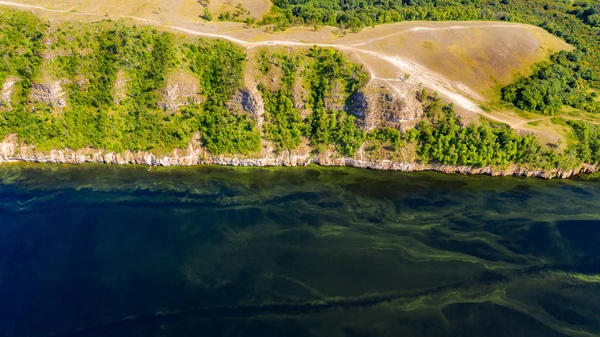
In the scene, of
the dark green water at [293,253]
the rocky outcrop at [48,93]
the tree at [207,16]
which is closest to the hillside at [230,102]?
the rocky outcrop at [48,93]

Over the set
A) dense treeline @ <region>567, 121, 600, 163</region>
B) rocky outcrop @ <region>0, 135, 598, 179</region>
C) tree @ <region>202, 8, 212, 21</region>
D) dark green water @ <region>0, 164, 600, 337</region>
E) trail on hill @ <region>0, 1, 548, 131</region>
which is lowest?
dark green water @ <region>0, 164, 600, 337</region>

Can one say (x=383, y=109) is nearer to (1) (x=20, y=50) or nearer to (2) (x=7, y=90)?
(1) (x=20, y=50)

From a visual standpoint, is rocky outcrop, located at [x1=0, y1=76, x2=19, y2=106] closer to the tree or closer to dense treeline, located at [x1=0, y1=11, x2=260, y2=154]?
dense treeline, located at [x1=0, y1=11, x2=260, y2=154]

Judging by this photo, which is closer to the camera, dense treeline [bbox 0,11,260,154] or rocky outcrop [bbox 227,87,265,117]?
dense treeline [bbox 0,11,260,154]

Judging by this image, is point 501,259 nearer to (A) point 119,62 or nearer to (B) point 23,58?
(A) point 119,62

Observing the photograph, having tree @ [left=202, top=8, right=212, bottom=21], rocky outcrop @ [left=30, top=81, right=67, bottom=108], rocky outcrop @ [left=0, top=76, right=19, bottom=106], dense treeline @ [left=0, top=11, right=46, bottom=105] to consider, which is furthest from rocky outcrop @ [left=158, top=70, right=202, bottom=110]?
rocky outcrop @ [left=0, top=76, right=19, bottom=106]

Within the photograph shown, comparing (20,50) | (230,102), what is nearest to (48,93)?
(20,50)
